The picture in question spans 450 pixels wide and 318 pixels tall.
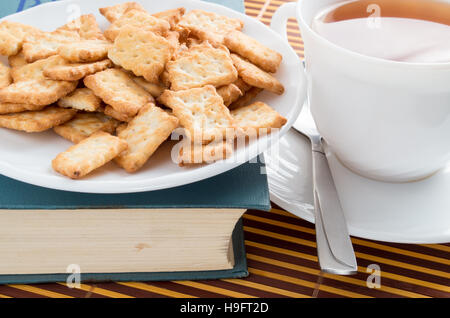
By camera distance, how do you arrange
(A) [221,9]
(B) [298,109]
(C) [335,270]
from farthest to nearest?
(A) [221,9] < (B) [298,109] < (C) [335,270]

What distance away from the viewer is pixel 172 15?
826 millimetres

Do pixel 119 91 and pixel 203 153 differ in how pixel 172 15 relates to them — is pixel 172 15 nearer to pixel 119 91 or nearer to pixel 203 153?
pixel 119 91

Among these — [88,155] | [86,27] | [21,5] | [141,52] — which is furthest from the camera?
[21,5]

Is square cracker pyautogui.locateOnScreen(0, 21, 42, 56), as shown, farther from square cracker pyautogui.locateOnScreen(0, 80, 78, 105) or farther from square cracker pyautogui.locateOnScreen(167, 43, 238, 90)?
square cracker pyautogui.locateOnScreen(167, 43, 238, 90)

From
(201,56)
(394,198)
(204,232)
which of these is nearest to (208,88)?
(201,56)

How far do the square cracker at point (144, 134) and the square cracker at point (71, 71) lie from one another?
3.7 inches

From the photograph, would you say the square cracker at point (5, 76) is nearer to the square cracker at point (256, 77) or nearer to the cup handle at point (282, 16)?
the square cracker at point (256, 77)

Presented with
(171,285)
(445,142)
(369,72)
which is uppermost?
(369,72)

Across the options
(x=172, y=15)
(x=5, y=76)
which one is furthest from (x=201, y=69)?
(x=5, y=76)

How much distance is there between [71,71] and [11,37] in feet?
0.52

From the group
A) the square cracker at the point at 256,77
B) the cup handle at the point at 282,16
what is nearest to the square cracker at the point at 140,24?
the square cracker at the point at 256,77

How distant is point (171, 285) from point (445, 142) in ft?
A: 1.39

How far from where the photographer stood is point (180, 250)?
0.69m

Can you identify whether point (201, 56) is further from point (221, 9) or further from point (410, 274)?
point (410, 274)
